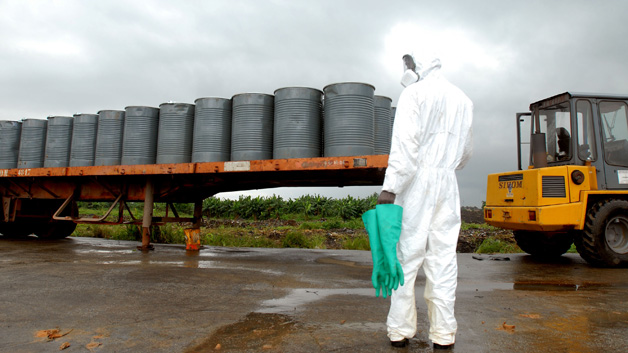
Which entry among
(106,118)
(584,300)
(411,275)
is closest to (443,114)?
(411,275)

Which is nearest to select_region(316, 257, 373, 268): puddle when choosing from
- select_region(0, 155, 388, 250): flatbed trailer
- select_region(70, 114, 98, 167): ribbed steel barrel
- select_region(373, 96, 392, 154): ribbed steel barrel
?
select_region(0, 155, 388, 250): flatbed trailer

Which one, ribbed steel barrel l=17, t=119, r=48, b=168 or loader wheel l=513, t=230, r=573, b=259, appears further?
ribbed steel barrel l=17, t=119, r=48, b=168

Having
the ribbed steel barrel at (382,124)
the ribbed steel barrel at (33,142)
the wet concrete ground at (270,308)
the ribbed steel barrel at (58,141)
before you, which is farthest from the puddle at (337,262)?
the ribbed steel barrel at (33,142)

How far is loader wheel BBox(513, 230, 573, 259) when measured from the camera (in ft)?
25.4

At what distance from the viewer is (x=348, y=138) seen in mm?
5406

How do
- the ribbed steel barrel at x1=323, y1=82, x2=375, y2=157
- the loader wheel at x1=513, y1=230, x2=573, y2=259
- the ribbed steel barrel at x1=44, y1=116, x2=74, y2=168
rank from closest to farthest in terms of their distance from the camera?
1. the ribbed steel barrel at x1=323, y1=82, x2=375, y2=157
2. the ribbed steel barrel at x1=44, y1=116, x2=74, y2=168
3. the loader wheel at x1=513, y1=230, x2=573, y2=259

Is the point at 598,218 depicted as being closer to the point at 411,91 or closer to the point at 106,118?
the point at 411,91

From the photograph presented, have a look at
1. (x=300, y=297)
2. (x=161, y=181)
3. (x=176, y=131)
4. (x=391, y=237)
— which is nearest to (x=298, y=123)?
(x=176, y=131)

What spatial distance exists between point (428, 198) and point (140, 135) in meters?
5.53

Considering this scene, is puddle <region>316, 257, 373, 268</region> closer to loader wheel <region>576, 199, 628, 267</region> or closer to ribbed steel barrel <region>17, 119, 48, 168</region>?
loader wheel <region>576, 199, 628, 267</region>

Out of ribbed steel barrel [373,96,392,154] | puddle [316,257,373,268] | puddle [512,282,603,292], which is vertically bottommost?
puddle [512,282,603,292]

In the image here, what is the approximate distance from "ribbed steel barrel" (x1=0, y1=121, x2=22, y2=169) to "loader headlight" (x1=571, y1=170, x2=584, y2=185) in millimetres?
9861

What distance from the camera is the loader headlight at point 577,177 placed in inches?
250

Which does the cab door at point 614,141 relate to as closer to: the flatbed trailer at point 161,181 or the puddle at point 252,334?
the flatbed trailer at point 161,181
